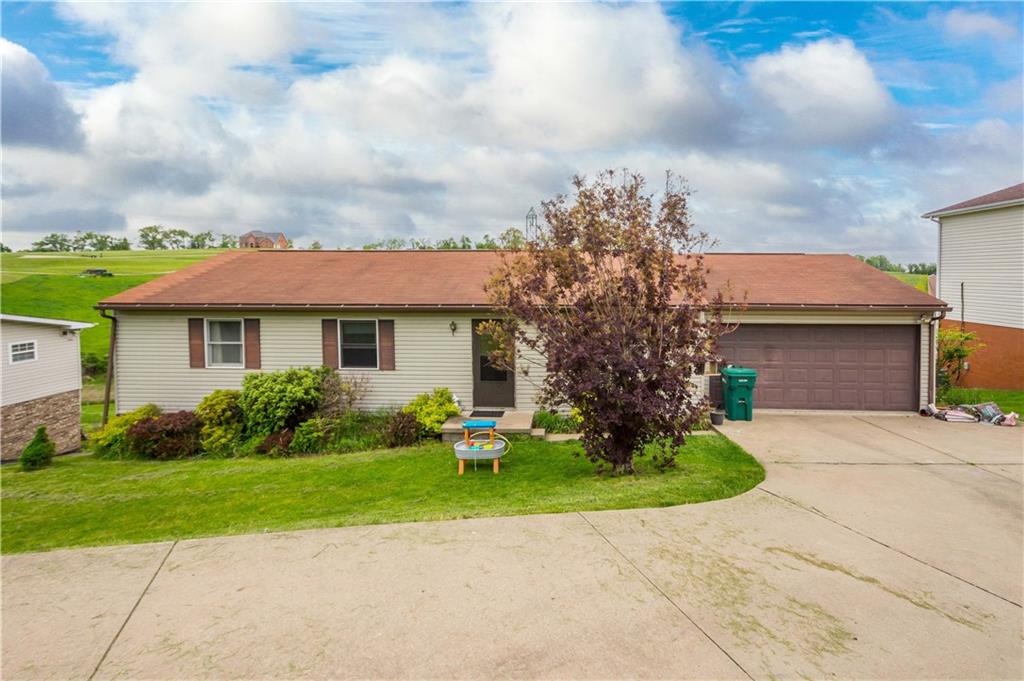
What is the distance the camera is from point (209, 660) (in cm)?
359

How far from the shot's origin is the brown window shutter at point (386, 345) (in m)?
13.6

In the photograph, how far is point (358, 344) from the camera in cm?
1370

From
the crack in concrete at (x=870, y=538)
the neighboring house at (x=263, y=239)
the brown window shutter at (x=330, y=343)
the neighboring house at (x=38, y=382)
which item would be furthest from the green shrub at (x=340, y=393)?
the neighboring house at (x=263, y=239)

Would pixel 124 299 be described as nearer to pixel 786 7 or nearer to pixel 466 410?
pixel 466 410

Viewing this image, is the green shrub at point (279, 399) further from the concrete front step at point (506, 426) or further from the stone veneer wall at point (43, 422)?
the stone veneer wall at point (43, 422)

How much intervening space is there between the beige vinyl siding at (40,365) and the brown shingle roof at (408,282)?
6237mm

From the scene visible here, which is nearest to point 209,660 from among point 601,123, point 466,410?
point 466,410

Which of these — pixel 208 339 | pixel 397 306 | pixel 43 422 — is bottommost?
pixel 43 422

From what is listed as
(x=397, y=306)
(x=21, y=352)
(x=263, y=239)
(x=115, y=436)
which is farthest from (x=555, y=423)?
(x=263, y=239)

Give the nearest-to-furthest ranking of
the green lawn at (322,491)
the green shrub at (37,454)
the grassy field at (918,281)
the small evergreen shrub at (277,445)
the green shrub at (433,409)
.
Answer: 1. the green lawn at (322,491)
2. the small evergreen shrub at (277,445)
3. the green shrub at (433,409)
4. the green shrub at (37,454)
5. the grassy field at (918,281)

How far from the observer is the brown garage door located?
521 inches

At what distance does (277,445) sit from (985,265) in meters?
21.5

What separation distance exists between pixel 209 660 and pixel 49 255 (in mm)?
80487

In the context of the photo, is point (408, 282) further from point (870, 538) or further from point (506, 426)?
point (870, 538)
